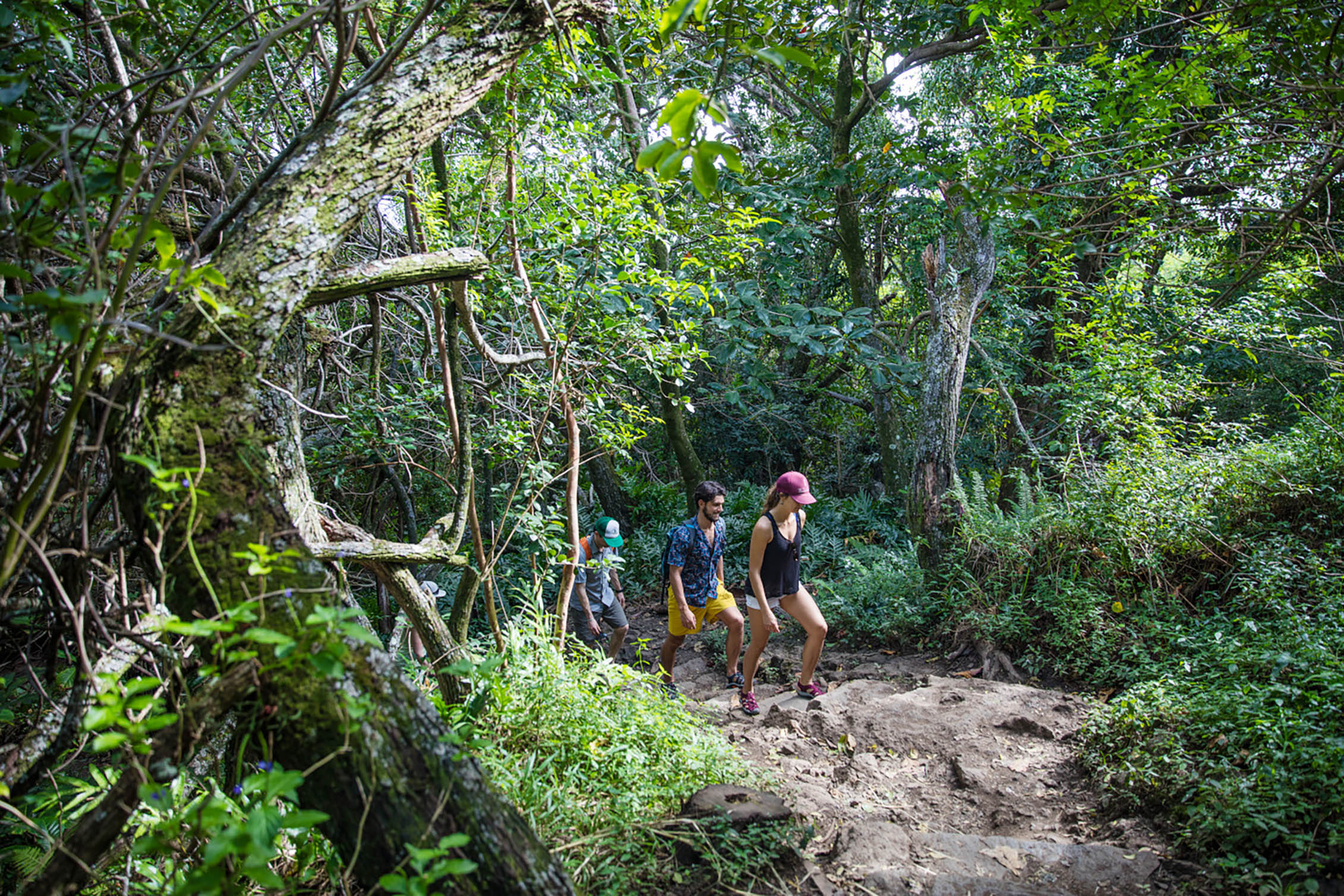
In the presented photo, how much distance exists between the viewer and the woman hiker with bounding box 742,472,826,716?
5.64m

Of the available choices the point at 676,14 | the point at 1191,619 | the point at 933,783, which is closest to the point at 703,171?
the point at 676,14

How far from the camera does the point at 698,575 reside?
19.4 ft

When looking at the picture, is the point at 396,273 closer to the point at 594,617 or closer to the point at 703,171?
the point at 703,171

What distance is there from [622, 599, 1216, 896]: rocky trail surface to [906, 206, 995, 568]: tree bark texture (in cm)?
138

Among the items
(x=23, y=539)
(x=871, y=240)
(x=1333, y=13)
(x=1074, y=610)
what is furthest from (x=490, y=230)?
(x=871, y=240)

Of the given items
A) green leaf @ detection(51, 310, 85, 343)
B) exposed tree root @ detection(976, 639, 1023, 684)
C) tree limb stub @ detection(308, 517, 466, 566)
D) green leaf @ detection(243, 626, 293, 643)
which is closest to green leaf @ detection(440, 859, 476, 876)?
green leaf @ detection(243, 626, 293, 643)

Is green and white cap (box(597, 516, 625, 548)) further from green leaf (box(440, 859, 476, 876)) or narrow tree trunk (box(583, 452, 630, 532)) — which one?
narrow tree trunk (box(583, 452, 630, 532))

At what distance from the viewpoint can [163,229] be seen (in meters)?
1.72

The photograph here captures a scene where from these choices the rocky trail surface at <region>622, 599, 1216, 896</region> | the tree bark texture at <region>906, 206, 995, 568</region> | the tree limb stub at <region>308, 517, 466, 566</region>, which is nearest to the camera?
the tree limb stub at <region>308, 517, 466, 566</region>

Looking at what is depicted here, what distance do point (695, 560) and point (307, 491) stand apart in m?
3.83

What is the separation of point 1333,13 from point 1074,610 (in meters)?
4.40

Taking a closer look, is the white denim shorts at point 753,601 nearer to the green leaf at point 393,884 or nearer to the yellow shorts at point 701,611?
the yellow shorts at point 701,611

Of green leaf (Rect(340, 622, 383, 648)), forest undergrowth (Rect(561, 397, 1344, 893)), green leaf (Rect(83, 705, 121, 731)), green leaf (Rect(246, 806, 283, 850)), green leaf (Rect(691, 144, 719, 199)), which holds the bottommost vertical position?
forest undergrowth (Rect(561, 397, 1344, 893))

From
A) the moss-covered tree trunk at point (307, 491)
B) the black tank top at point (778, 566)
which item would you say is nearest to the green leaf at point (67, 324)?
the moss-covered tree trunk at point (307, 491)
